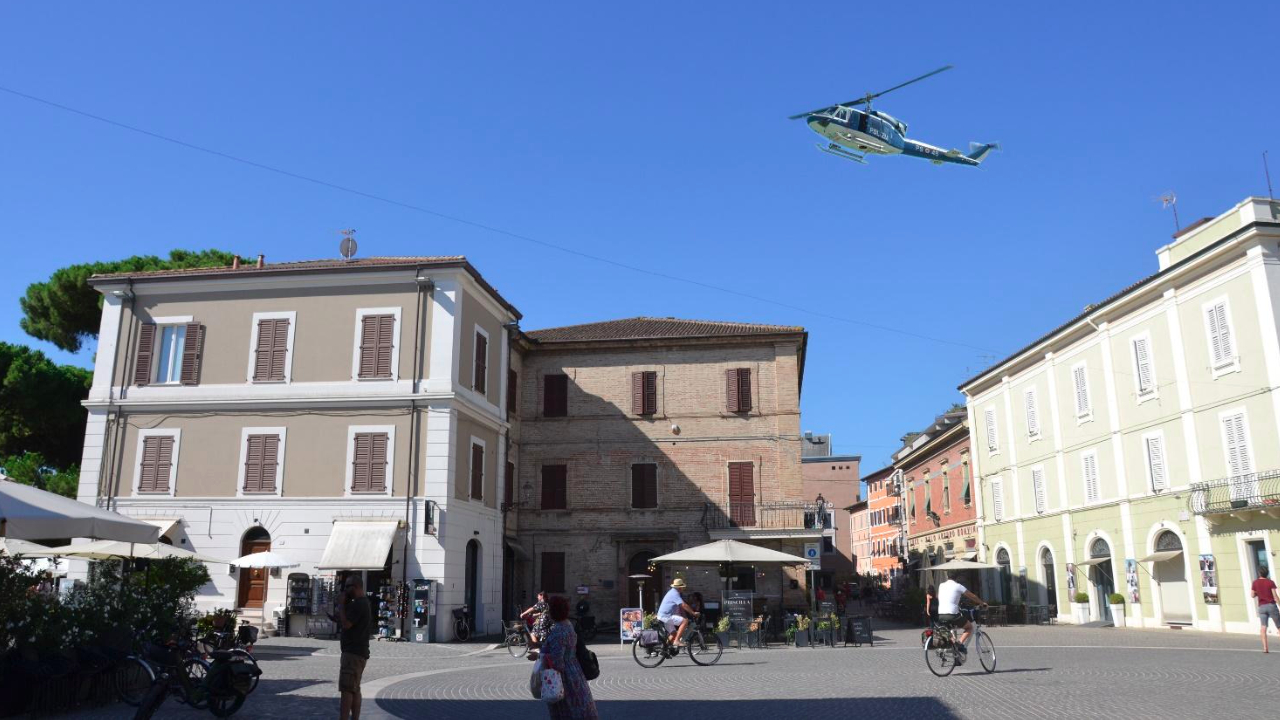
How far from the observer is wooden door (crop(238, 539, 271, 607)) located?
77.2 feet

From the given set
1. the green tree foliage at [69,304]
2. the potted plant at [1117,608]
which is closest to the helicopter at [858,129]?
the potted plant at [1117,608]

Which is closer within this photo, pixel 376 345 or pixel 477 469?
pixel 376 345

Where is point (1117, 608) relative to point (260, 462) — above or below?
below

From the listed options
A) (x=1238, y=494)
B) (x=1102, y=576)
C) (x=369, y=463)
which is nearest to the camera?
(x=1238, y=494)

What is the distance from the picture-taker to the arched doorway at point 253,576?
2352cm

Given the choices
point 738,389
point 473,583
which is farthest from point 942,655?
point 738,389

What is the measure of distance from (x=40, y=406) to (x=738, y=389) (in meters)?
24.7

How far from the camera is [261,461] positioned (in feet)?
79.7

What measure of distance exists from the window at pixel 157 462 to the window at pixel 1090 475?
2738 cm

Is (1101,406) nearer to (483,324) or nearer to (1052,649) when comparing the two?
(1052,649)

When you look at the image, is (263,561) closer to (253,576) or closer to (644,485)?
(253,576)

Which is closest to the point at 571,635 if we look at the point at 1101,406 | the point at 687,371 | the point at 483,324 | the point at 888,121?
the point at 888,121

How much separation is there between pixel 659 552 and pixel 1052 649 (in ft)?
43.8

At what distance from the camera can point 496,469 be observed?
27938mm
